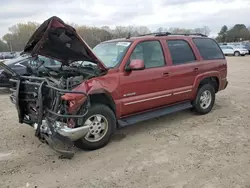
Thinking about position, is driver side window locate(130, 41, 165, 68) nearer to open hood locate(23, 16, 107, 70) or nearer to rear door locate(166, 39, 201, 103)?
rear door locate(166, 39, 201, 103)

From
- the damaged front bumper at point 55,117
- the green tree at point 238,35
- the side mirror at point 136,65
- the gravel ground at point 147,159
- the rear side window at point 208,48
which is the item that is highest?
the green tree at point 238,35

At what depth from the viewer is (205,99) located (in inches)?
252

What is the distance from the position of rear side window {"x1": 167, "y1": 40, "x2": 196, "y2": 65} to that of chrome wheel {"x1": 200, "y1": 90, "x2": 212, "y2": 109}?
37.1 inches

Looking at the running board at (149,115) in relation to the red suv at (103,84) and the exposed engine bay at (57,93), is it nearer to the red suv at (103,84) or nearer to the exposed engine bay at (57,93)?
the red suv at (103,84)

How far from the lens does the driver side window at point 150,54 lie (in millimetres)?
4996

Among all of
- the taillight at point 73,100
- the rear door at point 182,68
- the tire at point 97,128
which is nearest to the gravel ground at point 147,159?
the tire at point 97,128

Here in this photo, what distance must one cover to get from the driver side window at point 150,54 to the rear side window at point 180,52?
325mm

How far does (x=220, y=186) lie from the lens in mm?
3266

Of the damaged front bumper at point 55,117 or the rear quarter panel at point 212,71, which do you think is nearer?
the damaged front bumper at point 55,117

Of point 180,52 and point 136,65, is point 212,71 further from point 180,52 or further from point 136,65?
point 136,65

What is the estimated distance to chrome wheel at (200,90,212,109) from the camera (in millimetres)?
6312

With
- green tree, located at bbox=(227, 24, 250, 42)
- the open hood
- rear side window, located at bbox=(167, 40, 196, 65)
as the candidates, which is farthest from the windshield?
green tree, located at bbox=(227, 24, 250, 42)

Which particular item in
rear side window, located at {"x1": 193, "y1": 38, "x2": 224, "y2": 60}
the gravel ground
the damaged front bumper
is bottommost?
the gravel ground

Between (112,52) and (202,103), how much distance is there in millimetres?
Answer: 2672
